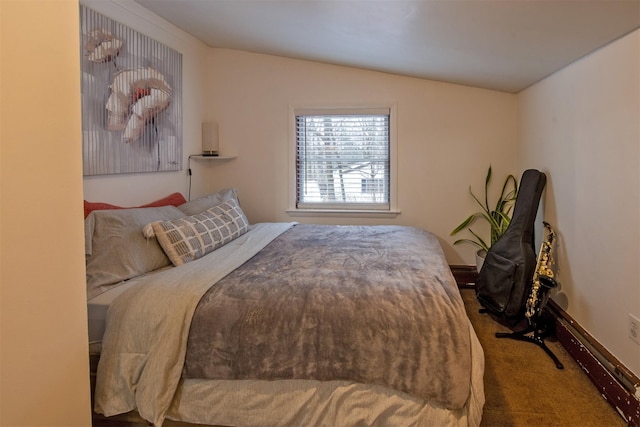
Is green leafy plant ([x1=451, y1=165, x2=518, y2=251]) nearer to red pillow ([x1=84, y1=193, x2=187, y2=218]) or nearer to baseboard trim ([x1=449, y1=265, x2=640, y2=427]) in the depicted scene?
baseboard trim ([x1=449, y1=265, x2=640, y2=427])

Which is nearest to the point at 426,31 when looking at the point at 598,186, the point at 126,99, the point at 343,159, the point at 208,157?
the point at 598,186

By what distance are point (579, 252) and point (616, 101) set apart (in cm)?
94

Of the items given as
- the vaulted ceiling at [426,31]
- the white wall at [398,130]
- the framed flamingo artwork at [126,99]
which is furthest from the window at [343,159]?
the framed flamingo artwork at [126,99]

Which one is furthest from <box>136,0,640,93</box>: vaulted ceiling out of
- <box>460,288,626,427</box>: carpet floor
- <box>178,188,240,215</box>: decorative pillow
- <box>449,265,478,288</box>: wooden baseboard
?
<box>460,288,626,427</box>: carpet floor

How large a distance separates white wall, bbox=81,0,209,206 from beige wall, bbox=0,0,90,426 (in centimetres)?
147

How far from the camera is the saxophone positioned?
268cm

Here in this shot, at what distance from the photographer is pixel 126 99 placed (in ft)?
9.04

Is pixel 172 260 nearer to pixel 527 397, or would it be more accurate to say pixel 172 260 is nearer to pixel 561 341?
pixel 527 397

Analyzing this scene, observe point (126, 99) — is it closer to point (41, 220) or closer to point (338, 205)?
point (41, 220)

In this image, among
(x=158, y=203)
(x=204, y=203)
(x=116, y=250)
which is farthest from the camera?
(x=204, y=203)

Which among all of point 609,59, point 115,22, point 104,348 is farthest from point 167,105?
point 609,59

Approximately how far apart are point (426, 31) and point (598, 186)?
1374 mm

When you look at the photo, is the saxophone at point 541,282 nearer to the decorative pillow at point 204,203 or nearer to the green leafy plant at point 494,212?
the green leafy plant at point 494,212

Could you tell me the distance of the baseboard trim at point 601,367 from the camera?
1.90m
